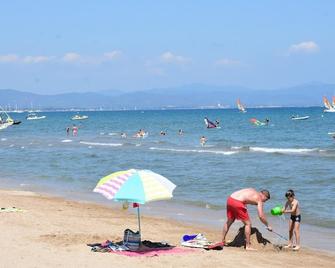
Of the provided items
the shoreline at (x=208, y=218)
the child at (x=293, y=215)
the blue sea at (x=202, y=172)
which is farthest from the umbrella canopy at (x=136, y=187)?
the blue sea at (x=202, y=172)

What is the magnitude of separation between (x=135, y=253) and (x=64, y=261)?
137 centimetres

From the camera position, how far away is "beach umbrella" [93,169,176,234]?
10.6 m

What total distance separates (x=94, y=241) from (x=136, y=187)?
73.8 inches

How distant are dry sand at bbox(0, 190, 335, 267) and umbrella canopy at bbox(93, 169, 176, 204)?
3.28ft

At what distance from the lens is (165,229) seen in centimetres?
1417

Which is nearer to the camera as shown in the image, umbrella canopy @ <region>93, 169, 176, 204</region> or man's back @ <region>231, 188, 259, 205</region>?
umbrella canopy @ <region>93, 169, 176, 204</region>

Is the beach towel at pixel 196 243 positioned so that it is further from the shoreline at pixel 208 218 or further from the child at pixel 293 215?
the shoreline at pixel 208 218

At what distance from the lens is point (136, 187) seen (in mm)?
10734

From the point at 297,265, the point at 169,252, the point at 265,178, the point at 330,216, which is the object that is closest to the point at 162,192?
the point at 169,252

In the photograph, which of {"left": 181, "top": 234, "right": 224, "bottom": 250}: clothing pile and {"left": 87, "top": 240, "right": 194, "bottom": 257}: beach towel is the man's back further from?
{"left": 87, "top": 240, "right": 194, "bottom": 257}: beach towel

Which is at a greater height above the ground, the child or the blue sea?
the child

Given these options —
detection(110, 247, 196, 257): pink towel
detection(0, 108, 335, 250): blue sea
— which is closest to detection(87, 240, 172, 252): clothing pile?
detection(110, 247, 196, 257): pink towel

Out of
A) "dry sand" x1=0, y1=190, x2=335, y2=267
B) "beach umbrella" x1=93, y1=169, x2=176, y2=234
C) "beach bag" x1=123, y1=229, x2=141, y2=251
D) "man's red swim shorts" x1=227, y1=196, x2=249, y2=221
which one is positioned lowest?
"dry sand" x1=0, y1=190, x2=335, y2=267

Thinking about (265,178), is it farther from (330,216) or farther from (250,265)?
(250,265)
